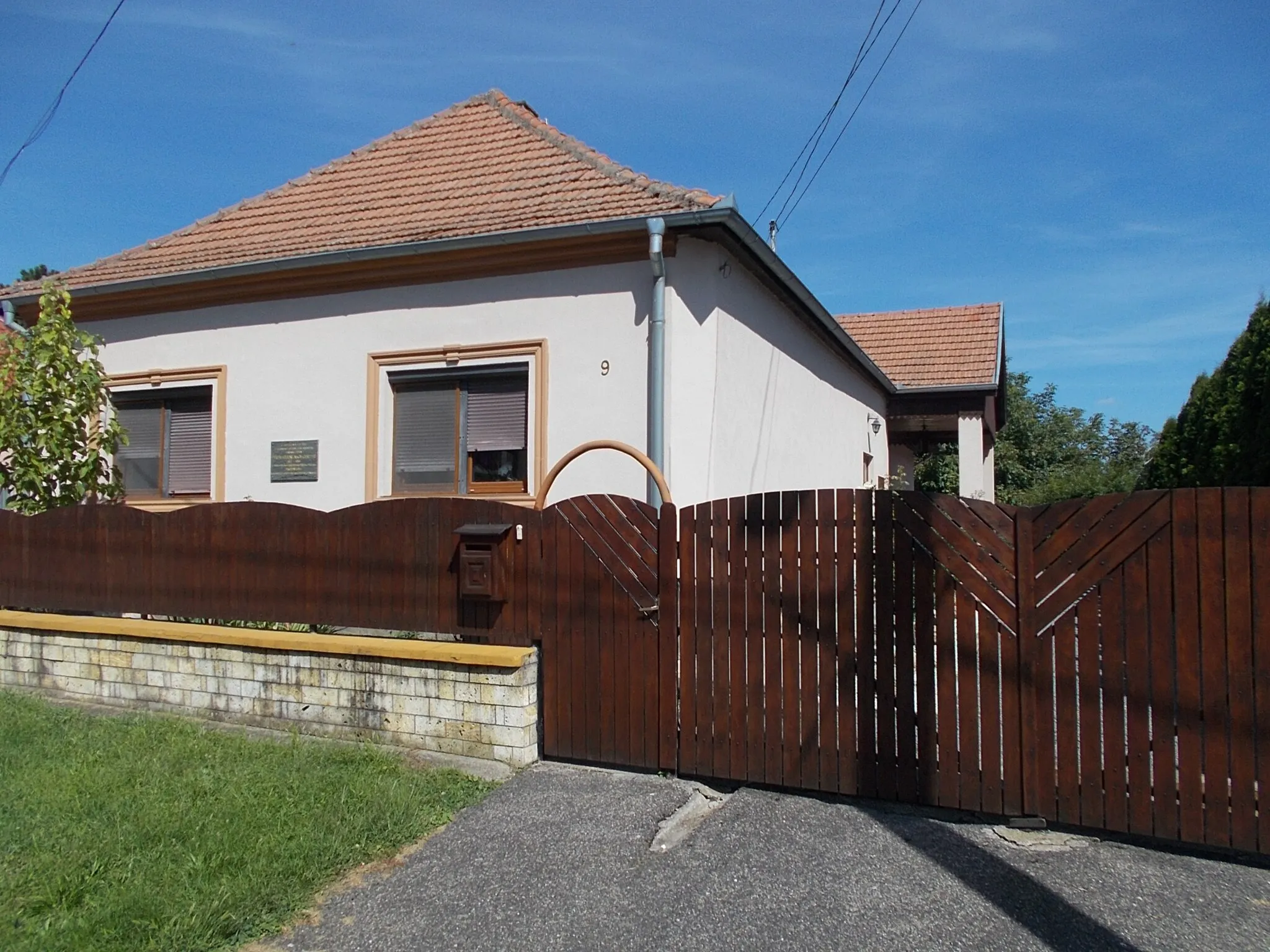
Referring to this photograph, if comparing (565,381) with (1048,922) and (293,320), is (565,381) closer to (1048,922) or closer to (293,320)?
(293,320)

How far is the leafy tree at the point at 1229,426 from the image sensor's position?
10773 millimetres

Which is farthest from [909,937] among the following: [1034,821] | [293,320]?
[293,320]

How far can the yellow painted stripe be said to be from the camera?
568cm

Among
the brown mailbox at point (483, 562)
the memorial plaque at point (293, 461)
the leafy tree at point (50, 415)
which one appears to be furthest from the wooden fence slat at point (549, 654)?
the leafy tree at point (50, 415)

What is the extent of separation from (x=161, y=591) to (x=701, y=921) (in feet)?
17.7

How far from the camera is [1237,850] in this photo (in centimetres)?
420

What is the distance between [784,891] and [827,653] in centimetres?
131

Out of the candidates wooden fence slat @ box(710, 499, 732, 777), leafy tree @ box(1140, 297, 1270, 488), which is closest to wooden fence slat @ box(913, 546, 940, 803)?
wooden fence slat @ box(710, 499, 732, 777)

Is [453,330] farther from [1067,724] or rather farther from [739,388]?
[1067,724]

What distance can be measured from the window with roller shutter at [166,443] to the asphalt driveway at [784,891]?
6302 millimetres

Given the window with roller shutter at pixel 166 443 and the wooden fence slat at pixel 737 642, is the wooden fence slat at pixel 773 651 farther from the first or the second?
the window with roller shutter at pixel 166 443

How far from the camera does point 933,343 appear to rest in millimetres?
19438

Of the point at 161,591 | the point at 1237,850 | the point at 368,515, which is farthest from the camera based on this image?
the point at 161,591

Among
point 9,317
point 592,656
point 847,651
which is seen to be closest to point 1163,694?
point 847,651
